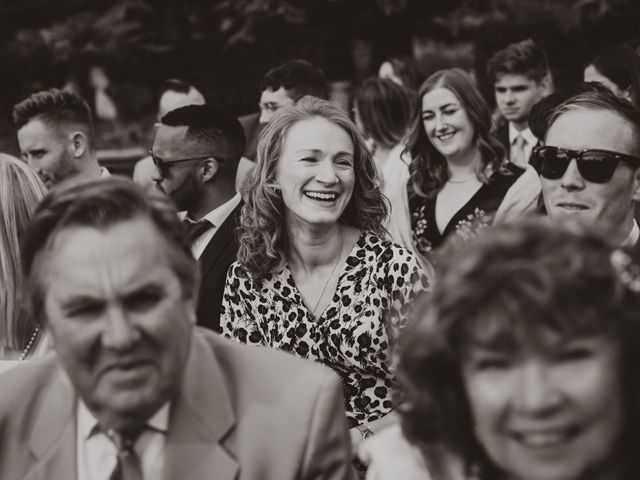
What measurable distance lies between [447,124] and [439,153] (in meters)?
0.22

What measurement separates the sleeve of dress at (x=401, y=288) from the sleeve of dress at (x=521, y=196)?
833mm

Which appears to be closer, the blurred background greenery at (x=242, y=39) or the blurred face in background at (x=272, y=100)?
the blurred face in background at (x=272, y=100)

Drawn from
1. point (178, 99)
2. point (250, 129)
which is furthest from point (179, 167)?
point (250, 129)

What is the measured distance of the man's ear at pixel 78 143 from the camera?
7.18 metres

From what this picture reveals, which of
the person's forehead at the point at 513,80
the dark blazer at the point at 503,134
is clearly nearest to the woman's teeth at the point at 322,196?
the dark blazer at the point at 503,134

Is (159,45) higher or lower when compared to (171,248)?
higher

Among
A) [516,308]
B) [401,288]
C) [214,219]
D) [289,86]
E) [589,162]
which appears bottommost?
[401,288]

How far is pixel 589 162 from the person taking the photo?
3.94m

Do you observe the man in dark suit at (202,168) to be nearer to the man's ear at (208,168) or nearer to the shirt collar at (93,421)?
the man's ear at (208,168)

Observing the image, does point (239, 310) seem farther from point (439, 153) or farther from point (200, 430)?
point (439, 153)

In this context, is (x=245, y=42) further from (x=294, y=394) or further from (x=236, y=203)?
(x=294, y=394)

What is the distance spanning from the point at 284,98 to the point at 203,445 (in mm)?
5278

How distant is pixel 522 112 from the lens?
7707mm

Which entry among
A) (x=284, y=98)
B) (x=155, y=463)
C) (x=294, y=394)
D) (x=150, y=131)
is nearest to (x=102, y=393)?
(x=155, y=463)
